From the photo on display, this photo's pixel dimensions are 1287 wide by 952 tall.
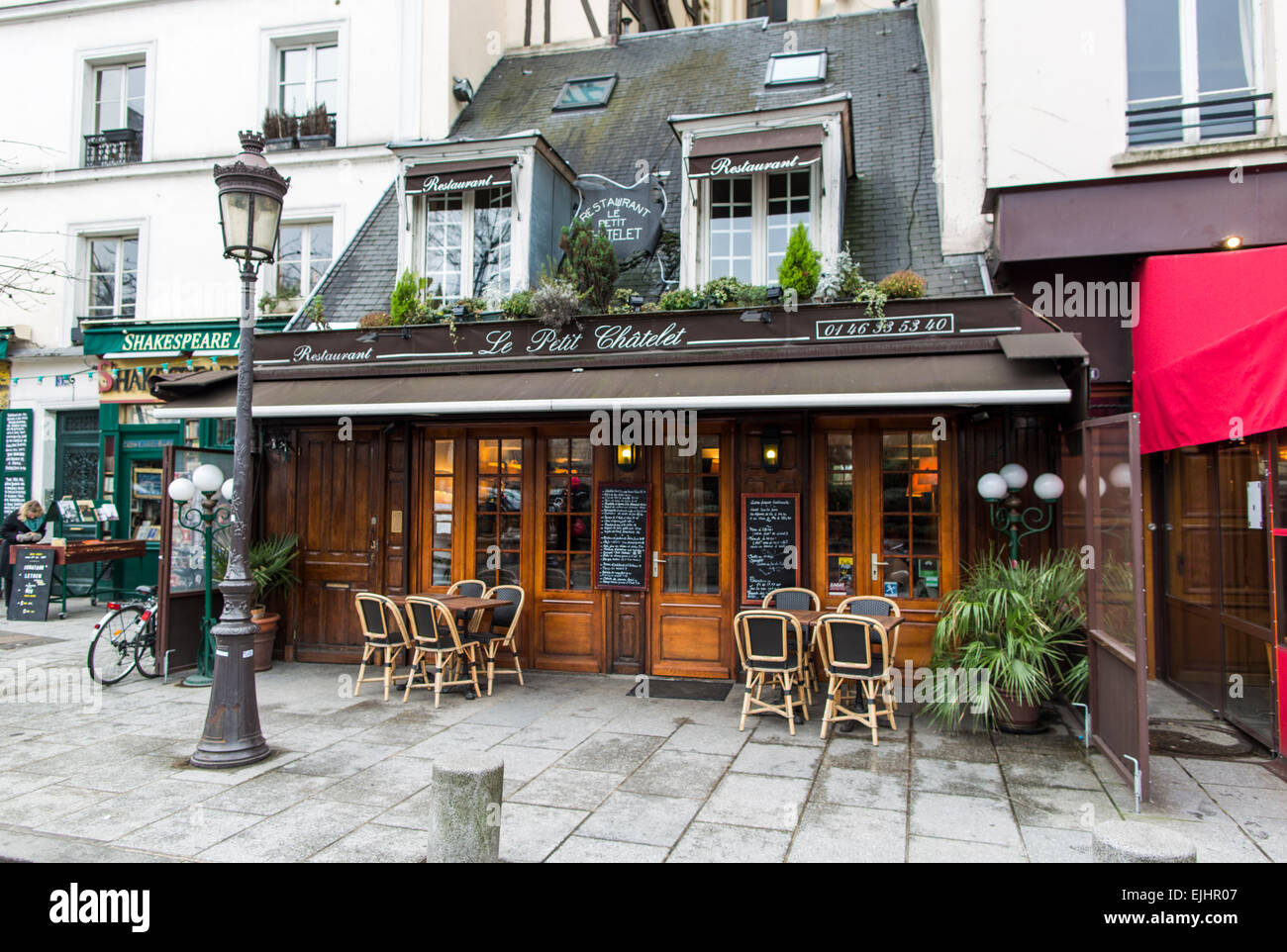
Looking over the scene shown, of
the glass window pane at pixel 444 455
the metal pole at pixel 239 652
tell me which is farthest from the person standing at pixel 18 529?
the metal pole at pixel 239 652

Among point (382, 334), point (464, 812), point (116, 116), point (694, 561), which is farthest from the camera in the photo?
point (116, 116)

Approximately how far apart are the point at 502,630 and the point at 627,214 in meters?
5.13

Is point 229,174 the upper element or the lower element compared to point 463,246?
lower

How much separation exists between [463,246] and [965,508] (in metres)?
6.61

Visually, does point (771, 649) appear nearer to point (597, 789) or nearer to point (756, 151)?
point (597, 789)

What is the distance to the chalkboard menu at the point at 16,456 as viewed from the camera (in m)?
13.7

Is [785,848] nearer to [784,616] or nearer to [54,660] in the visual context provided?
[784,616]

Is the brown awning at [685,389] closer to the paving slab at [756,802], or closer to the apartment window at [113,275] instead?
the paving slab at [756,802]

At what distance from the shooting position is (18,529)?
40.4 ft

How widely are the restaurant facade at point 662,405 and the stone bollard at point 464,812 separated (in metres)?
3.93

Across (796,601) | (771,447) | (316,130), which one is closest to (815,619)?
(796,601)

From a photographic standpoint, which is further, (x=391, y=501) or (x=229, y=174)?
(x=391, y=501)

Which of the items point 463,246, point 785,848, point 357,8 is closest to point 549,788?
point 785,848

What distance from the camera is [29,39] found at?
13648 millimetres
